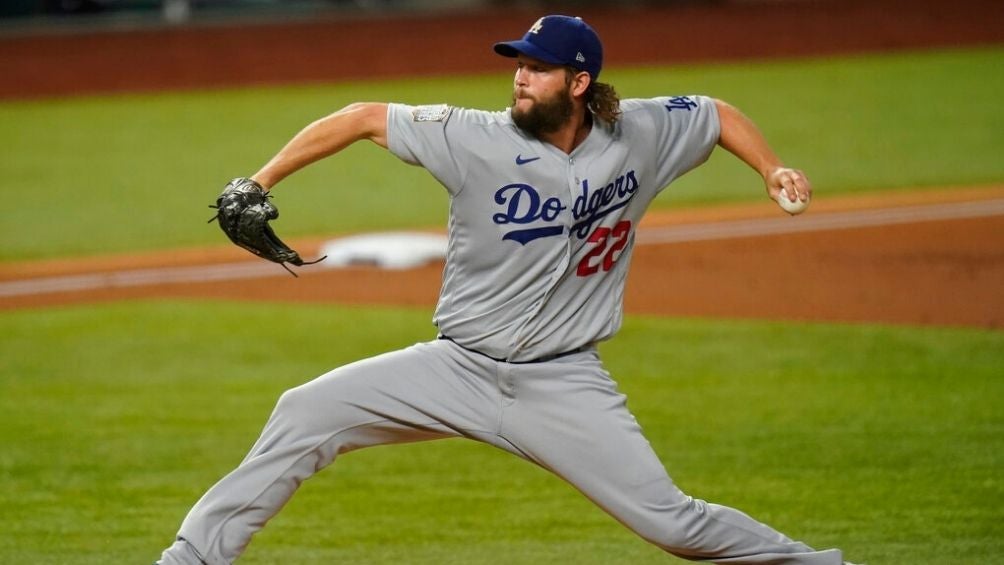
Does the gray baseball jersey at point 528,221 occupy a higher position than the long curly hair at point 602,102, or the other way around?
the long curly hair at point 602,102

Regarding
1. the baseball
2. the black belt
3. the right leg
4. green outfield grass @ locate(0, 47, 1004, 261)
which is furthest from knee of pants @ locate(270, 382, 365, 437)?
green outfield grass @ locate(0, 47, 1004, 261)

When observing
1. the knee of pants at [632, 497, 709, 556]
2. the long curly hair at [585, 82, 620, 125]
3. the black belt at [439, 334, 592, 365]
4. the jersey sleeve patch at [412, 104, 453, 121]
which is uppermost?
the long curly hair at [585, 82, 620, 125]

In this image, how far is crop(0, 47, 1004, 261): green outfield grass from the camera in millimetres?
14141

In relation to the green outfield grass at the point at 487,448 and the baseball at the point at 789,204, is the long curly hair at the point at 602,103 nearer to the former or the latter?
the baseball at the point at 789,204

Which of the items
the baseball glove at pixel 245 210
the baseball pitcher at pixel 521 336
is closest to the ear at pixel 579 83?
the baseball pitcher at pixel 521 336

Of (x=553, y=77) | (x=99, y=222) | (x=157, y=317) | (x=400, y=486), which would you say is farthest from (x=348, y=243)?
(x=553, y=77)

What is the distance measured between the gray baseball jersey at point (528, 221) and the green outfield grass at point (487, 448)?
4.20 feet

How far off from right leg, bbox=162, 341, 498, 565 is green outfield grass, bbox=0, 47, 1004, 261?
8875mm

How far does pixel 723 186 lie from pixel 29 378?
26.5ft

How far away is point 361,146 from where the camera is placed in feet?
58.4

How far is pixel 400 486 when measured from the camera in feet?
21.3

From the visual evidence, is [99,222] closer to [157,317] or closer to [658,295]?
[157,317]

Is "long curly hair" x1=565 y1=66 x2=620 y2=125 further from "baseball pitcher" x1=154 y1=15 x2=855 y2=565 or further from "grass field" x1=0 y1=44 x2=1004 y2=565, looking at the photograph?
"grass field" x1=0 y1=44 x2=1004 y2=565

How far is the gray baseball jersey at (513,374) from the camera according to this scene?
4324mm
